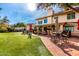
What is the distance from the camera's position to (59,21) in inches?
119

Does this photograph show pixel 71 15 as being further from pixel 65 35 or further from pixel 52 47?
pixel 52 47

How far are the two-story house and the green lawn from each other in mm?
243

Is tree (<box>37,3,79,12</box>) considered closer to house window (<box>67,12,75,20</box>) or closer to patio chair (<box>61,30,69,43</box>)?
house window (<box>67,12,75,20</box>)

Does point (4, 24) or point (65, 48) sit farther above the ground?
point (4, 24)

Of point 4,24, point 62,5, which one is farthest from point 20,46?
point 62,5

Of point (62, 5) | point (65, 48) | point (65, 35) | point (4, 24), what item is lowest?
point (65, 48)

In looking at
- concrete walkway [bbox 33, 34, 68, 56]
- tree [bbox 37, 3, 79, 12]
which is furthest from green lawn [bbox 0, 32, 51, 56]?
tree [bbox 37, 3, 79, 12]

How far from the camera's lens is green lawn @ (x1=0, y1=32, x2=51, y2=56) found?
2924mm

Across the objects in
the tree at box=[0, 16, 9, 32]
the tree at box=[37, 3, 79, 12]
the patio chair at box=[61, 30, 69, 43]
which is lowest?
the patio chair at box=[61, 30, 69, 43]

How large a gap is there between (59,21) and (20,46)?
67 centimetres

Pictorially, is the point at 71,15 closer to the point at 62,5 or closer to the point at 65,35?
the point at 62,5

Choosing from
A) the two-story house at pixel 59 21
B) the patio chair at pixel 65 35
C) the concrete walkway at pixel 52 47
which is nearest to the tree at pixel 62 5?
the two-story house at pixel 59 21

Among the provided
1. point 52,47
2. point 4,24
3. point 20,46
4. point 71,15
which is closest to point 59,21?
point 71,15

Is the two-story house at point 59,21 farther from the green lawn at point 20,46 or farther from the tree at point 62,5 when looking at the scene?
the green lawn at point 20,46
